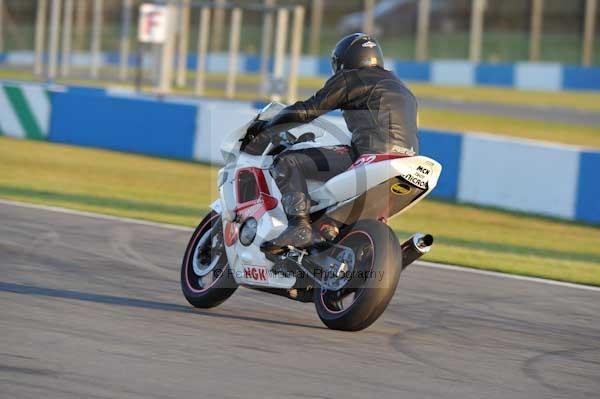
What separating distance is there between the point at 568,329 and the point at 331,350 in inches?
77.0

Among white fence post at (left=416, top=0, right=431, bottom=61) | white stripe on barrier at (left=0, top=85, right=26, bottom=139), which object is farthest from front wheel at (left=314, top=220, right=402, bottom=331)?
white fence post at (left=416, top=0, right=431, bottom=61)

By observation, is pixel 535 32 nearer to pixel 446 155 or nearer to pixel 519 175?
pixel 446 155

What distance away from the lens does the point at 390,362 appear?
6277mm

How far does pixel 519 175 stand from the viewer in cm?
1541

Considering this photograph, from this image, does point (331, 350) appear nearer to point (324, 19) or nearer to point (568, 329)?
point (568, 329)

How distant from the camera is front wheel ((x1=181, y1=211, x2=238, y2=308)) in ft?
24.8

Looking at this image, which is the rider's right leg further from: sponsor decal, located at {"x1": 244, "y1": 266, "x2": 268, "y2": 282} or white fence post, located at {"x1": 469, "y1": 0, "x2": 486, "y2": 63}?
white fence post, located at {"x1": 469, "y1": 0, "x2": 486, "y2": 63}

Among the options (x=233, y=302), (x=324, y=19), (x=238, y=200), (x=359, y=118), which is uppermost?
(x=324, y=19)

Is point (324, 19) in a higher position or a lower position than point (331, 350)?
higher

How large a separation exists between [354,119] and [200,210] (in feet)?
22.2

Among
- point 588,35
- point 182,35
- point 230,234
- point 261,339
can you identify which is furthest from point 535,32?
point 261,339

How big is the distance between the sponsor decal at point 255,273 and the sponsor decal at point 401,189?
3.00ft

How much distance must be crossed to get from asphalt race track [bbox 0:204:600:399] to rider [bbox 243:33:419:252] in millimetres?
730

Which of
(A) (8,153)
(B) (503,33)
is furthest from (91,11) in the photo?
(A) (8,153)
